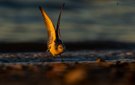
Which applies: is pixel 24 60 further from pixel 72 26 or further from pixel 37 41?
pixel 72 26

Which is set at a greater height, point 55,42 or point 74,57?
point 55,42

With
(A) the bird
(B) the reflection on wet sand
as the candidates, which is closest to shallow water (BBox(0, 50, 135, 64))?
(A) the bird

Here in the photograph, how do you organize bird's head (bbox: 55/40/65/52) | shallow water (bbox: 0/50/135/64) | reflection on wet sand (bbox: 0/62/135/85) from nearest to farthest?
1. reflection on wet sand (bbox: 0/62/135/85)
2. shallow water (bbox: 0/50/135/64)
3. bird's head (bbox: 55/40/65/52)

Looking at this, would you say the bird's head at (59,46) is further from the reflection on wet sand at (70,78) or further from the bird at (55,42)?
the reflection on wet sand at (70,78)

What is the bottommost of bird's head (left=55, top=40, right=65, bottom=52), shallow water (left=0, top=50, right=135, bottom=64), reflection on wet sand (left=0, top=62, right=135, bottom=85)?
shallow water (left=0, top=50, right=135, bottom=64)

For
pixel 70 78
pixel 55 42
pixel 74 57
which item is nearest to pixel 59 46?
pixel 55 42

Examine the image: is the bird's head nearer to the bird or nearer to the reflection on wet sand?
the bird

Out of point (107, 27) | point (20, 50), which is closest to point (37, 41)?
point (20, 50)

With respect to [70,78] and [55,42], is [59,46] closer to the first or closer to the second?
[55,42]

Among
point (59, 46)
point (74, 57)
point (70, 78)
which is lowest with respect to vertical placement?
point (74, 57)

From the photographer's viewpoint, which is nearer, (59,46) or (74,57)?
(74,57)

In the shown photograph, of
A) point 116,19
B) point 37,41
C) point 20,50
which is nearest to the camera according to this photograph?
point 20,50
